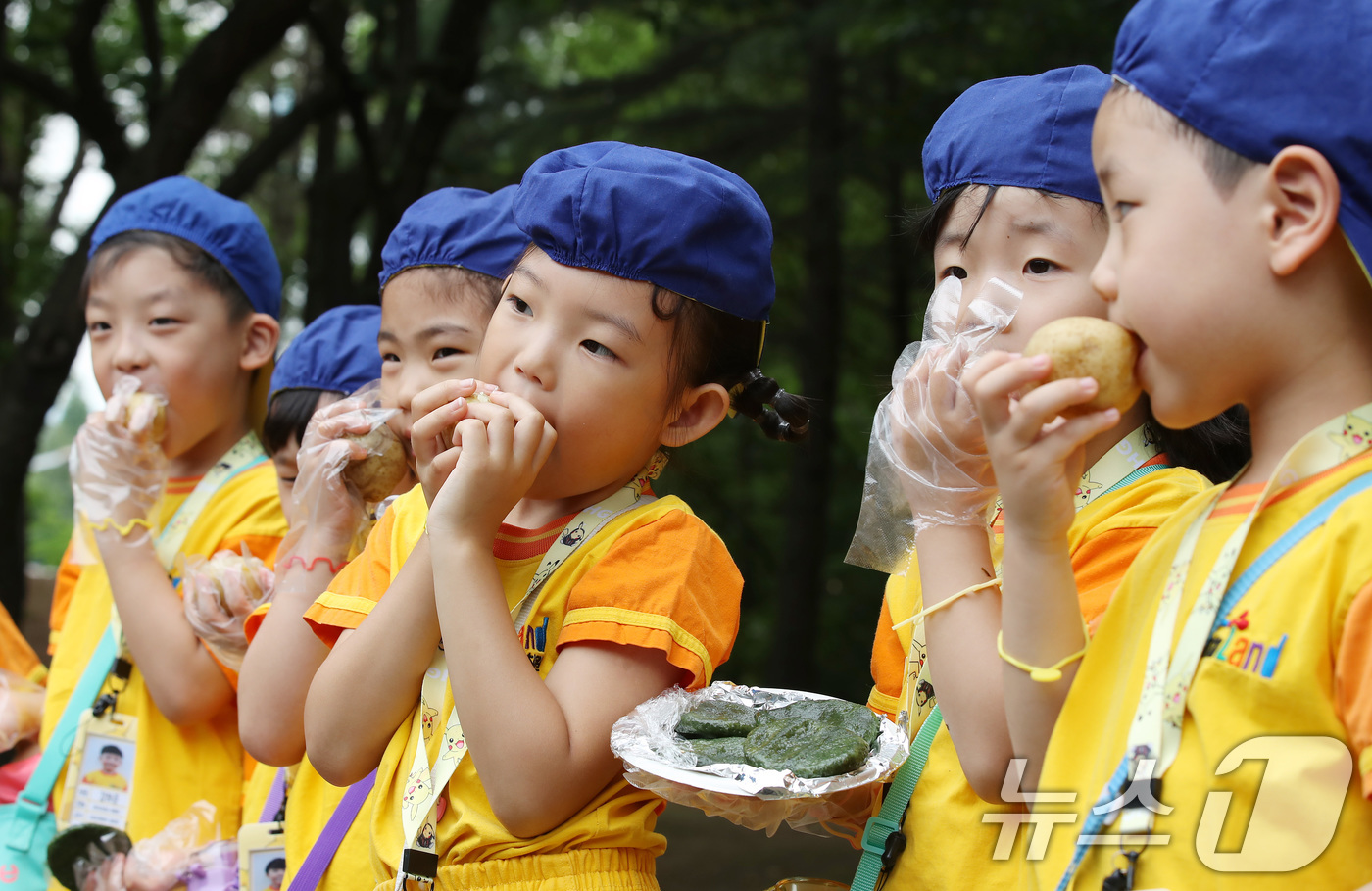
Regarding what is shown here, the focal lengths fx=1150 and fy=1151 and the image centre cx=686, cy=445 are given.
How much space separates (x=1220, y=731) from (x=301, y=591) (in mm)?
1977

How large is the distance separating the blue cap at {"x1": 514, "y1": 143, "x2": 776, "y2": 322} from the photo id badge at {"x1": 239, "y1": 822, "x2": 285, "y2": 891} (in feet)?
5.60

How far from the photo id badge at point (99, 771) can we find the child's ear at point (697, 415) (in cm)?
183

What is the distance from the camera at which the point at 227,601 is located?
9.72 feet

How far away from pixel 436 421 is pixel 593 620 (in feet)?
1.52

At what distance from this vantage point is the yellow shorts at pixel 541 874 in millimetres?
2043

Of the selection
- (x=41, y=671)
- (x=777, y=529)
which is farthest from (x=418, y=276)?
(x=777, y=529)

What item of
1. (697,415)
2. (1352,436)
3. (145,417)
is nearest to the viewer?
(1352,436)

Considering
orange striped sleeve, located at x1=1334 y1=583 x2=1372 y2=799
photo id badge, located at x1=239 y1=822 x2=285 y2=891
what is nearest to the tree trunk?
photo id badge, located at x1=239 y1=822 x2=285 y2=891

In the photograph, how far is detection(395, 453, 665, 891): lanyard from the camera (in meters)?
2.04

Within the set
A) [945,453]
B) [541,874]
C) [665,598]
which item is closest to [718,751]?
[665,598]

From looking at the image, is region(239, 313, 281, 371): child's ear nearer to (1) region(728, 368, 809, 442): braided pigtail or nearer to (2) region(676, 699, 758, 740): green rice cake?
(1) region(728, 368, 809, 442): braided pigtail

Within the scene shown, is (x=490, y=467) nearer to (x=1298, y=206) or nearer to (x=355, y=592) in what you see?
(x=355, y=592)

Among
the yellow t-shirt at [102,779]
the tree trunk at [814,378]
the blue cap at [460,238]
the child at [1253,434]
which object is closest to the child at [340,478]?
the blue cap at [460,238]

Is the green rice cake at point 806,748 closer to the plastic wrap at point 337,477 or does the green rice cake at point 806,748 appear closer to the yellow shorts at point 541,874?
the yellow shorts at point 541,874
